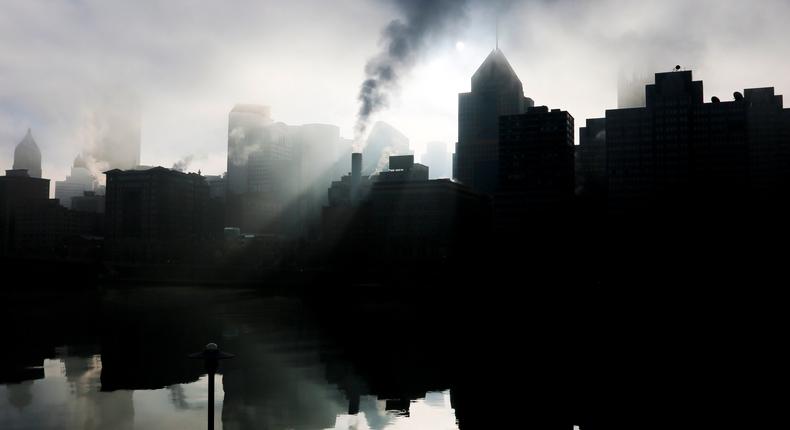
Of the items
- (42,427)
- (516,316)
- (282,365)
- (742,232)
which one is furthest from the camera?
(742,232)

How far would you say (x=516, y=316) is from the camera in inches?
4259

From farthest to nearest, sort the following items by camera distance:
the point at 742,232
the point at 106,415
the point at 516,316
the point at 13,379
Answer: the point at 742,232 < the point at 516,316 < the point at 13,379 < the point at 106,415

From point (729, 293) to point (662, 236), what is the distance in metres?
47.1

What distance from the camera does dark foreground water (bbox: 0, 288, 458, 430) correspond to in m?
41.3

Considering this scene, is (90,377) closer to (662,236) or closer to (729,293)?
(729,293)

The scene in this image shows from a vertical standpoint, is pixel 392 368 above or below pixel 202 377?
below

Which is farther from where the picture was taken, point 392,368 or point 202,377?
point 392,368

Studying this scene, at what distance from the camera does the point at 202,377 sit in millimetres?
52406

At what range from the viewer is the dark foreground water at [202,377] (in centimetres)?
4134

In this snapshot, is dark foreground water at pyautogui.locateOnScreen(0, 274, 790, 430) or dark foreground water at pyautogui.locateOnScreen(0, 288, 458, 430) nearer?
dark foreground water at pyautogui.locateOnScreen(0, 288, 458, 430)

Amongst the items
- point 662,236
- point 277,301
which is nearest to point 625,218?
point 662,236

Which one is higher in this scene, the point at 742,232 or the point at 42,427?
the point at 742,232

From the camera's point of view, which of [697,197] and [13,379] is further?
[697,197]

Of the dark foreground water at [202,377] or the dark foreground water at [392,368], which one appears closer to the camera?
the dark foreground water at [202,377]
